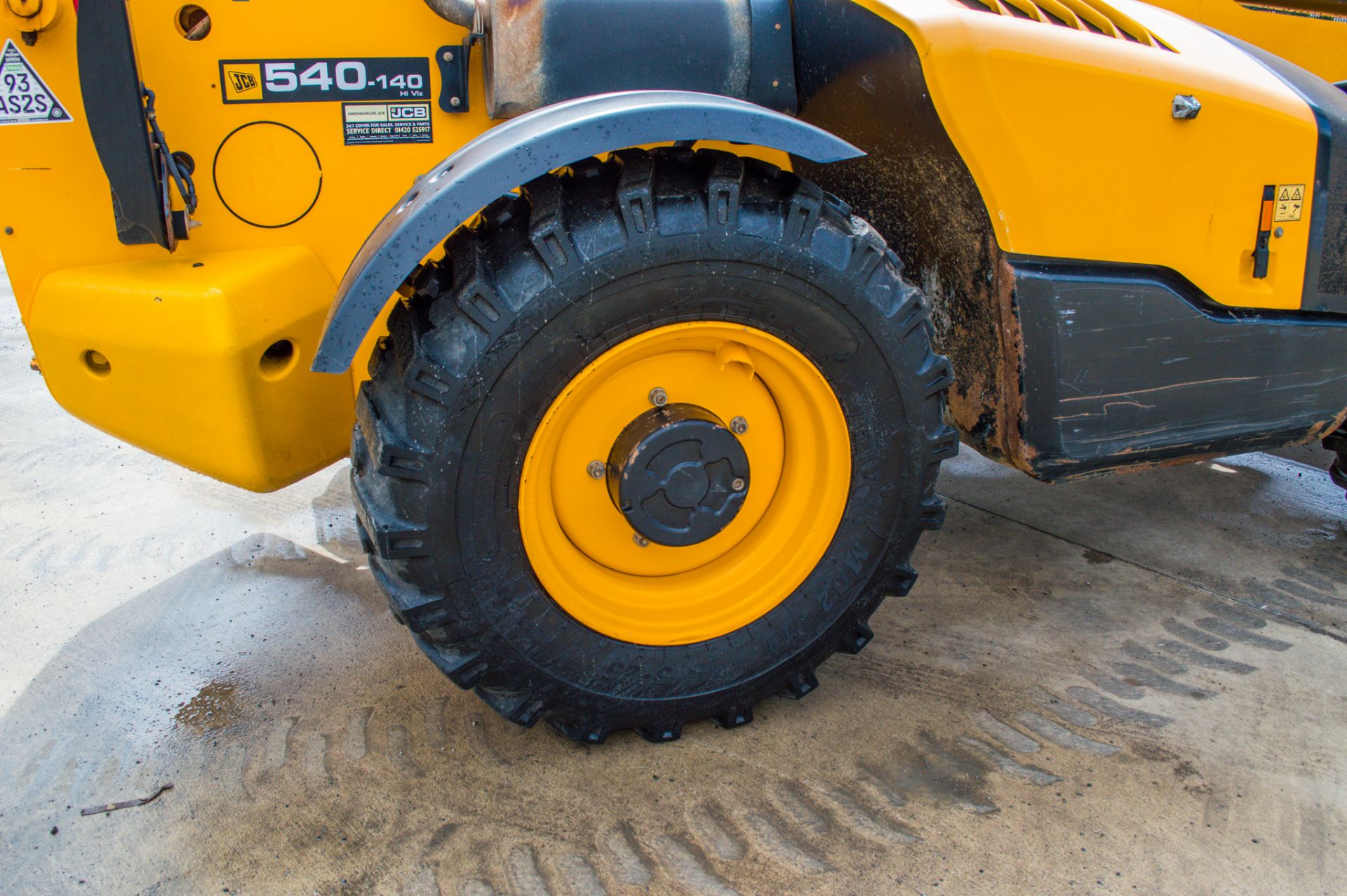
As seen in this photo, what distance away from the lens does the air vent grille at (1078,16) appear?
204cm

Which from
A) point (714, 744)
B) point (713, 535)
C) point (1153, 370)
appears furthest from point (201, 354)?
point (1153, 370)

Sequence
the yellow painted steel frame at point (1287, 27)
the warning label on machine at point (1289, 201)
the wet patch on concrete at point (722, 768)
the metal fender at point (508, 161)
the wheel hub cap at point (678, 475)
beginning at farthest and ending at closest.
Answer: the yellow painted steel frame at point (1287, 27)
the warning label on machine at point (1289, 201)
the wheel hub cap at point (678, 475)
the wet patch on concrete at point (722, 768)
the metal fender at point (508, 161)

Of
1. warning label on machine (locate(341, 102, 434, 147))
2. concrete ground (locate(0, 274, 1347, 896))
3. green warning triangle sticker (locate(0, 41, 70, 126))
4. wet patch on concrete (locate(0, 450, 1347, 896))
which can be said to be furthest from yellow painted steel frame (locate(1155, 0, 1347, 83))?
green warning triangle sticker (locate(0, 41, 70, 126))

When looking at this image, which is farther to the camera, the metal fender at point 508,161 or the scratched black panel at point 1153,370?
the scratched black panel at point 1153,370

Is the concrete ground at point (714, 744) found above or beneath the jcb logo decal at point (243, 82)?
beneath

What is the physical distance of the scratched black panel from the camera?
6.74 ft

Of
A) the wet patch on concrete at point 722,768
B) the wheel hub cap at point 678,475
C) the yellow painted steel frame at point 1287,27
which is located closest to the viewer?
the wet patch on concrete at point 722,768

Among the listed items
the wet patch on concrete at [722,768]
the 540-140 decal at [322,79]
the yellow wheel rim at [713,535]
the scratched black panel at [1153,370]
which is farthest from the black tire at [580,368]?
the 540-140 decal at [322,79]

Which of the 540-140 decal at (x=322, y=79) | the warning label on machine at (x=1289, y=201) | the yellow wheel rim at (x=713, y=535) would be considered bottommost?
the yellow wheel rim at (x=713, y=535)

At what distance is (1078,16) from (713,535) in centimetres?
140

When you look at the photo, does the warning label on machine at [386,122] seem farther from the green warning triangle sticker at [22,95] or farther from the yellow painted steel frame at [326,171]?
Answer: the green warning triangle sticker at [22,95]

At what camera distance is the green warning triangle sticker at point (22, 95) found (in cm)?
188

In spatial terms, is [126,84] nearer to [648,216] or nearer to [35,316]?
[35,316]

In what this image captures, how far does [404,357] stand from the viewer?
5.60 feet
